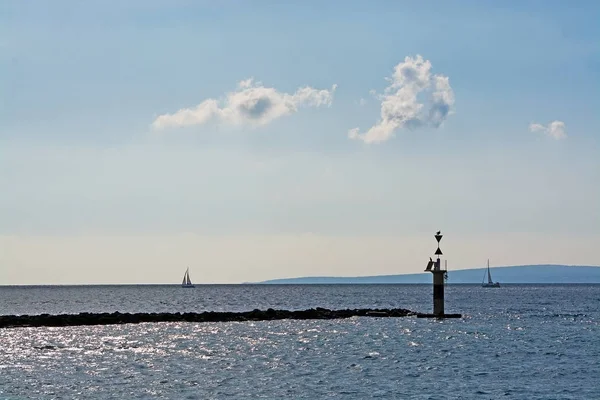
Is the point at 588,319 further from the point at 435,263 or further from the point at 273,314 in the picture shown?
the point at 273,314

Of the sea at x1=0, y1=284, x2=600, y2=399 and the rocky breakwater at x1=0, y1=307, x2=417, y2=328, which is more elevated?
the rocky breakwater at x1=0, y1=307, x2=417, y2=328

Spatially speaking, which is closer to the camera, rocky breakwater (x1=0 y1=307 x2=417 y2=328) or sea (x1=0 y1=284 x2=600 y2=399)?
sea (x1=0 y1=284 x2=600 y2=399)

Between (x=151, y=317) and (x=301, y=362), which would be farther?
(x=151, y=317)

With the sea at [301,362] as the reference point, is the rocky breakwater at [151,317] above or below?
above

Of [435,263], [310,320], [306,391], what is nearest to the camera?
[306,391]

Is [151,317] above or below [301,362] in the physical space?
above

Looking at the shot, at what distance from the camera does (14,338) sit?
2574 inches

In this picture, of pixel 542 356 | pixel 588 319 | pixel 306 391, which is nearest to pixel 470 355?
pixel 542 356

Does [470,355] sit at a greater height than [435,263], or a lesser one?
lesser

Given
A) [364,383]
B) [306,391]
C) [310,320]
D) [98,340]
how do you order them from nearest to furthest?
[306,391], [364,383], [98,340], [310,320]

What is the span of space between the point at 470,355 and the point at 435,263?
24804 millimetres

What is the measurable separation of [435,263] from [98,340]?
31021mm

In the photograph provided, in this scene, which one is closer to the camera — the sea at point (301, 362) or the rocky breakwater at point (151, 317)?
the sea at point (301, 362)

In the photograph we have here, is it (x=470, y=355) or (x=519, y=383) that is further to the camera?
(x=470, y=355)
